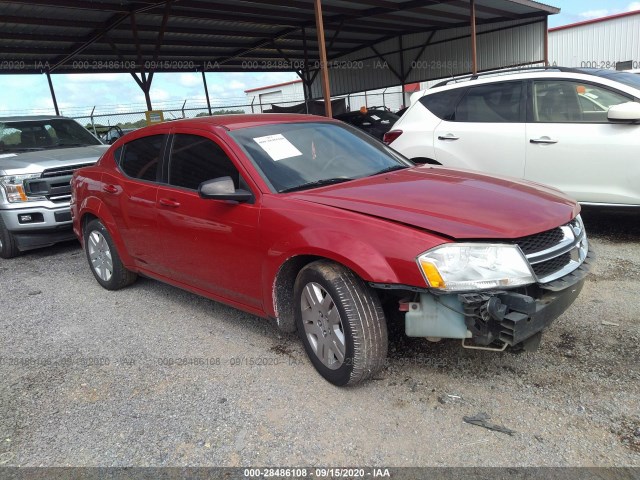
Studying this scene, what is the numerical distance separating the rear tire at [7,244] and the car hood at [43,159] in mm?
757

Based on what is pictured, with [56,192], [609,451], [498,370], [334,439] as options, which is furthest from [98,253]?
[609,451]

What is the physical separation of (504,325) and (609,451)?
0.71 metres

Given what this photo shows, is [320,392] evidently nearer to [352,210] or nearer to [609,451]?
[352,210]

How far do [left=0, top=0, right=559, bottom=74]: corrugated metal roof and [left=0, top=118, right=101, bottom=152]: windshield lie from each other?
3.81m

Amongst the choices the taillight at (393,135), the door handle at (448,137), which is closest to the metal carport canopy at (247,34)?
the taillight at (393,135)

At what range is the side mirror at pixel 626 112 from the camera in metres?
4.73

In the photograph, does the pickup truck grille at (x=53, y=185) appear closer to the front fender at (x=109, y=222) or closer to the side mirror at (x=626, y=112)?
the front fender at (x=109, y=222)

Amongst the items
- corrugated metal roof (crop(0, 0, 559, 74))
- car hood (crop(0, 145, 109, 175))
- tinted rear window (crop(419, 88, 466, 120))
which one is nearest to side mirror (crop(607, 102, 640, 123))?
tinted rear window (crop(419, 88, 466, 120))

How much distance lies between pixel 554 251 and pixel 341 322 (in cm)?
124

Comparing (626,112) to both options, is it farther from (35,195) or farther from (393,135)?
(35,195)

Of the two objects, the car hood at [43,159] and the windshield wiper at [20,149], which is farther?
the windshield wiper at [20,149]

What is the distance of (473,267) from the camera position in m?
2.50

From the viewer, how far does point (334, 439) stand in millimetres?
2541

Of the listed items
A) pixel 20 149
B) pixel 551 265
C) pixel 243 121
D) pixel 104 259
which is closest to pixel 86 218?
pixel 104 259
